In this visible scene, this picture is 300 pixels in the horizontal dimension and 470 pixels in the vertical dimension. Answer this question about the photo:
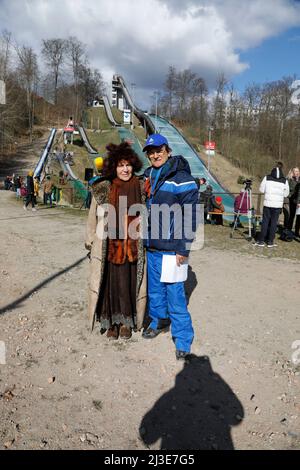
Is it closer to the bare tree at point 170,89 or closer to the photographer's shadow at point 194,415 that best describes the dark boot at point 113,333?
the photographer's shadow at point 194,415

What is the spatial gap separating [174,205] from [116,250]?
735 mm

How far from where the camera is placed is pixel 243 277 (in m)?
5.92

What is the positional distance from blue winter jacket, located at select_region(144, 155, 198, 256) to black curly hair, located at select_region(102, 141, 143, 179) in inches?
10.9

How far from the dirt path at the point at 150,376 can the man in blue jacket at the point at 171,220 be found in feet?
1.20

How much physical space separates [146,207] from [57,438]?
2122 millimetres

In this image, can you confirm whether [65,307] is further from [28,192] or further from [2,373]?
[28,192]

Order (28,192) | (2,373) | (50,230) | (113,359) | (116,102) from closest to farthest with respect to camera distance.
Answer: (2,373) < (113,359) < (50,230) < (28,192) < (116,102)

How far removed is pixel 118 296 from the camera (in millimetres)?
3615

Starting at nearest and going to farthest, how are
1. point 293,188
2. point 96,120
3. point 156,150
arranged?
point 156,150 → point 293,188 → point 96,120

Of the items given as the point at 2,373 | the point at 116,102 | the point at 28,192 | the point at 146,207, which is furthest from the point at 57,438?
the point at 116,102

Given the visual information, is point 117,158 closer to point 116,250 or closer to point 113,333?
point 116,250

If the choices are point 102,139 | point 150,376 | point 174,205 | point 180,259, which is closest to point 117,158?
point 174,205

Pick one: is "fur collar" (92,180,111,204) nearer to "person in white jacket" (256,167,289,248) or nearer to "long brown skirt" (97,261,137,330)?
"long brown skirt" (97,261,137,330)

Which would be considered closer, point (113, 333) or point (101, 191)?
point (101, 191)
